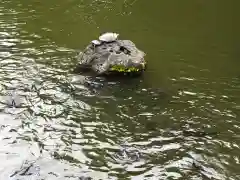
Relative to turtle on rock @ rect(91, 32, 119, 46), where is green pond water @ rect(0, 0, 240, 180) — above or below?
below

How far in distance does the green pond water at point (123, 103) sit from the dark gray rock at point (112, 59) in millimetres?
479

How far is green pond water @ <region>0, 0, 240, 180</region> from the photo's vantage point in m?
9.33

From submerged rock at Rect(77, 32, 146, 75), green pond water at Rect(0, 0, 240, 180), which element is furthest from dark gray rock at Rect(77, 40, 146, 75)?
green pond water at Rect(0, 0, 240, 180)

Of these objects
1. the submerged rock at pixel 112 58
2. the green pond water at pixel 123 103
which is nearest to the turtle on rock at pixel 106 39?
the submerged rock at pixel 112 58

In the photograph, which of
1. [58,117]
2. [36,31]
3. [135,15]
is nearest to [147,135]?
[58,117]

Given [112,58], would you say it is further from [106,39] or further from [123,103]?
[123,103]

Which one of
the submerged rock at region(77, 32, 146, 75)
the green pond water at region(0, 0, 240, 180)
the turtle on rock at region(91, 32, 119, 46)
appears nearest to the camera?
the green pond water at region(0, 0, 240, 180)

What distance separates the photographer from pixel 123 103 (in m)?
12.0

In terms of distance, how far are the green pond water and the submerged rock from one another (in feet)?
1.55

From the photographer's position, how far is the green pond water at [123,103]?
30.6 feet

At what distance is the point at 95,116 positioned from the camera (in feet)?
37.2

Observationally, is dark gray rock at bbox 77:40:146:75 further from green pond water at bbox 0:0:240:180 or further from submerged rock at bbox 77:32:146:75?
green pond water at bbox 0:0:240:180

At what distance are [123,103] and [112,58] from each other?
245 centimetres

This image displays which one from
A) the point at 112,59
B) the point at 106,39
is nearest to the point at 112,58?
the point at 112,59
